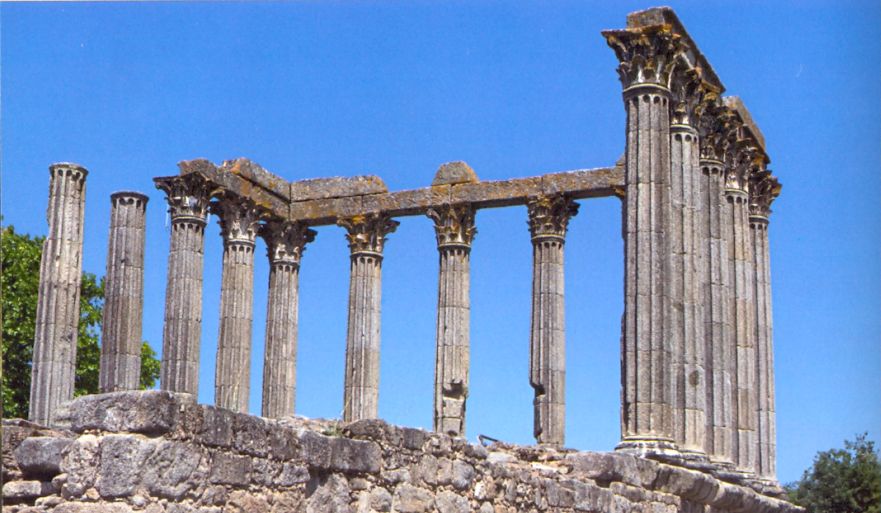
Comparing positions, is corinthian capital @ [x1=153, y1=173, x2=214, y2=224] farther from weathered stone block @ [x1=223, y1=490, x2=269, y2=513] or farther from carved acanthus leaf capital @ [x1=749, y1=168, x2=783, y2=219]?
weathered stone block @ [x1=223, y1=490, x2=269, y2=513]

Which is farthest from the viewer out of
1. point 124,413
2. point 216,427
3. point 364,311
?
point 364,311

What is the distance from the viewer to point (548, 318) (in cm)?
2628

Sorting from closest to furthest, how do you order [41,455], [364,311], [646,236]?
[41,455], [646,236], [364,311]

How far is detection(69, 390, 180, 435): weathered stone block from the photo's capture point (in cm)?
729

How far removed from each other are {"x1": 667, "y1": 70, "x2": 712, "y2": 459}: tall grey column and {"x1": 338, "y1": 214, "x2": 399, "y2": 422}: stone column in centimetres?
994

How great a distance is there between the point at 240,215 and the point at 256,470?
65.9 ft

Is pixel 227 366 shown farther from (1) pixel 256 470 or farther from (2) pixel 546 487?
(1) pixel 256 470

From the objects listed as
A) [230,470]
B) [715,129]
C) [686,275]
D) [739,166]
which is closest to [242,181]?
[739,166]

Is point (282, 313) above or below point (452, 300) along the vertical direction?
below

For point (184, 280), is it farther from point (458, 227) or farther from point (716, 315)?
point (716, 315)

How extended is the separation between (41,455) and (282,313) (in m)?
22.2

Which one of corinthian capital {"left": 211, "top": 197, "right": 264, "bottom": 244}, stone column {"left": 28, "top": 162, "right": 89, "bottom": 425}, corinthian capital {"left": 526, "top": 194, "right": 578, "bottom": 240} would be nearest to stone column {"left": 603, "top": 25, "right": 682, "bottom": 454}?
corinthian capital {"left": 526, "top": 194, "right": 578, "bottom": 240}

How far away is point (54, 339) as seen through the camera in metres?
24.9

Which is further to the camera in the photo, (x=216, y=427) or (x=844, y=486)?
(x=844, y=486)
